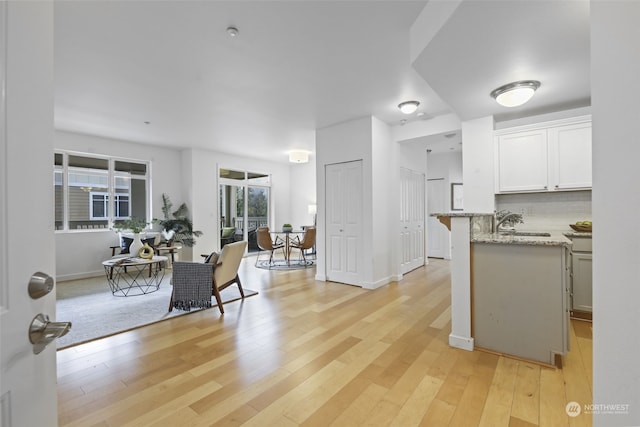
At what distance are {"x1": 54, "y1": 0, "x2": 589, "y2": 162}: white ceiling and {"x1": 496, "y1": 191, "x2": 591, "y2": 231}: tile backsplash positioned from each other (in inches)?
45.7

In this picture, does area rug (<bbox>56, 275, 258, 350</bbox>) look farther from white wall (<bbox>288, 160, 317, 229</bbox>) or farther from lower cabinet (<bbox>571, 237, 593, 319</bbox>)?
white wall (<bbox>288, 160, 317, 229</bbox>)

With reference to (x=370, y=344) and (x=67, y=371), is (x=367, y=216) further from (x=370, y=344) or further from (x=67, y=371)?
(x=67, y=371)

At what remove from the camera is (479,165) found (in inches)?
159

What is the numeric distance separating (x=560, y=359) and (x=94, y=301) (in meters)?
5.27

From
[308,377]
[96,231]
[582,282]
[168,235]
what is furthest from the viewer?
[168,235]

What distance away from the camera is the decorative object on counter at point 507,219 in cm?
382

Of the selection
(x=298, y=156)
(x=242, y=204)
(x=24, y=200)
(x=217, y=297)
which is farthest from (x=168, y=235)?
(x=24, y=200)

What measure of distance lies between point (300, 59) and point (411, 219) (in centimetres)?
394

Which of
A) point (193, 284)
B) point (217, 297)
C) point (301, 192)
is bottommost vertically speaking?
point (217, 297)

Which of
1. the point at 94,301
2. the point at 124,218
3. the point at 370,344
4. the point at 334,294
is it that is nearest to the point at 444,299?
the point at 334,294

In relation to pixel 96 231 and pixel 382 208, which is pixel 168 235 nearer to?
pixel 96 231

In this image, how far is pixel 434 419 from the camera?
1707 mm

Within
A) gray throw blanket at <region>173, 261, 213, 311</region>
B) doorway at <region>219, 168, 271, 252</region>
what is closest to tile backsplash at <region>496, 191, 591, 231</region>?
gray throw blanket at <region>173, 261, 213, 311</region>

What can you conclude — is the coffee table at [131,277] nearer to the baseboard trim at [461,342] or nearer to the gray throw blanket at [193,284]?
the gray throw blanket at [193,284]
